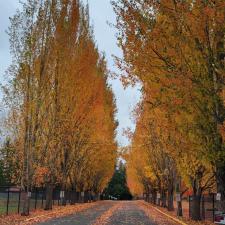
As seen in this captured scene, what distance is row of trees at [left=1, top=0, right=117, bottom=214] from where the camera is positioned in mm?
25906

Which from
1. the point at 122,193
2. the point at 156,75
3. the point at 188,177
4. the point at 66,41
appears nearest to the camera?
the point at 156,75

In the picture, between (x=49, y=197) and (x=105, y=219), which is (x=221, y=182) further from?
(x=49, y=197)

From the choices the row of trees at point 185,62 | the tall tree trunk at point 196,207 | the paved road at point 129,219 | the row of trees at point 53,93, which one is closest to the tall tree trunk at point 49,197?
the row of trees at point 53,93

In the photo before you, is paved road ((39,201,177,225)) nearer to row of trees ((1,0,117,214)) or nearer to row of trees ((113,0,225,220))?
row of trees ((1,0,117,214))

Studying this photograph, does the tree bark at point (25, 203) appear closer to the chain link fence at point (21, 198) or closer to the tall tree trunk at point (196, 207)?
the chain link fence at point (21, 198)

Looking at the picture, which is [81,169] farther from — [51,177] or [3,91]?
[3,91]

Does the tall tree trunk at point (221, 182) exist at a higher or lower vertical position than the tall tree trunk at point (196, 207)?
higher

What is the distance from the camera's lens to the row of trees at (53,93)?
25906 mm

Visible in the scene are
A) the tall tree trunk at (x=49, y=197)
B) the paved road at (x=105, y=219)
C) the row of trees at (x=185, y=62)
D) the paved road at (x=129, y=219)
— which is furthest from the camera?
the tall tree trunk at (x=49, y=197)

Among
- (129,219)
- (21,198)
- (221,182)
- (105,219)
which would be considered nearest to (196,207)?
(129,219)

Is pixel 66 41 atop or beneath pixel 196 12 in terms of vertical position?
atop

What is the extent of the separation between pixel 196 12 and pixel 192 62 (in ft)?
4.93

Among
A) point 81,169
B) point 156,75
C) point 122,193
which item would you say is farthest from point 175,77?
point 122,193

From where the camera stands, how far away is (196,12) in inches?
526
